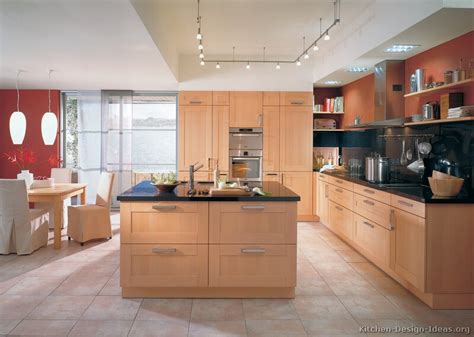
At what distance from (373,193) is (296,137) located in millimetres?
2982

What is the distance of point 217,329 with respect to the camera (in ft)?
9.89

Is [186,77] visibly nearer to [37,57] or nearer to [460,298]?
[37,57]

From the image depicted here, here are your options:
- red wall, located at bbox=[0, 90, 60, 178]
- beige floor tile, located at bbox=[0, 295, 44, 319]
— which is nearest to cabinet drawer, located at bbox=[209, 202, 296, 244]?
beige floor tile, located at bbox=[0, 295, 44, 319]

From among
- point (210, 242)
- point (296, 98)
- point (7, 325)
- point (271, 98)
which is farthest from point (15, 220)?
point (296, 98)

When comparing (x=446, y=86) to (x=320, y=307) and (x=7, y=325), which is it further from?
(x=7, y=325)

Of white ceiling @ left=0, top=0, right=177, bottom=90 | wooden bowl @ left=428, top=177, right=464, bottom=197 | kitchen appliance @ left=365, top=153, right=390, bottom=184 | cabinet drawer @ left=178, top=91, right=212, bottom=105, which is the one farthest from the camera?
cabinet drawer @ left=178, top=91, right=212, bottom=105

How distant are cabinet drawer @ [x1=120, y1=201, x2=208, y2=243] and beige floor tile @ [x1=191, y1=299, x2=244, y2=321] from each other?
0.51 metres

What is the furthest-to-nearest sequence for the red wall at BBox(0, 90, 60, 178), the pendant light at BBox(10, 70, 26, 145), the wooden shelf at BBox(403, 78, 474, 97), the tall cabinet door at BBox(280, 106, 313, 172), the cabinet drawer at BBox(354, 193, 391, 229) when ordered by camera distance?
the red wall at BBox(0, 90, 60, 178), the tall cabinet door at BBox(280, 106, 313, 172), the pendant light at BBox(10, 70, 26, 145), the cabinet drawer at BBox(354, 193, 391, 229), the wooden shelf at BBox(403, 78, 474, 97)

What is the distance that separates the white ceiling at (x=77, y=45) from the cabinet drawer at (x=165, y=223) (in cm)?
158

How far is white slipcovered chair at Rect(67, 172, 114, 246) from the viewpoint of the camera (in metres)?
5.62

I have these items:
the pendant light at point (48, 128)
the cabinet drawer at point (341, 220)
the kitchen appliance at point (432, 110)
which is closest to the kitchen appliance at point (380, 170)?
the cabinet drawer at point (341, 220)

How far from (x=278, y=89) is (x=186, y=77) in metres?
1.58

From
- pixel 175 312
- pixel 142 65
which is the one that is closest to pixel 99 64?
pixel 142 65

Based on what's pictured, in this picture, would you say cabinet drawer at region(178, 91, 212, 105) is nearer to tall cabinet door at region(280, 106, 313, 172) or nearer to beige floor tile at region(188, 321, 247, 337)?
tall cabinet door at region(280, 106, 313, 172)
